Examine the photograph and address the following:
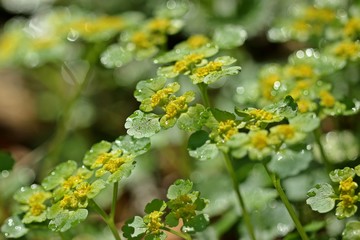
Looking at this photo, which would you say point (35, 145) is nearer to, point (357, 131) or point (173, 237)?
point (173, 237)

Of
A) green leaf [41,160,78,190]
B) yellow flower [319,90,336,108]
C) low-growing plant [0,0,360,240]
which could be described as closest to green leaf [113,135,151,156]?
low-growing plant [0,0,360,240]

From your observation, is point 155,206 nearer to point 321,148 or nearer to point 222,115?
point 222,115

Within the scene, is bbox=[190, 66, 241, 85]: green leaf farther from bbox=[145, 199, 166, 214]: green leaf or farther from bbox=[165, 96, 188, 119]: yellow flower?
bbox=[145, 199, 166, 214]: green leaf

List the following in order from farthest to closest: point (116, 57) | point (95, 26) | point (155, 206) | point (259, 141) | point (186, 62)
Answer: point (95, 26) < point (116, 57) < point (186, 62) < point (155, 206) < point (259, 141)

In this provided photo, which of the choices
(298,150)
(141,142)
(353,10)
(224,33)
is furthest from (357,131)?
(141,142)

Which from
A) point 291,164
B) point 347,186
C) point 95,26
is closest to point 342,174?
point 347,186

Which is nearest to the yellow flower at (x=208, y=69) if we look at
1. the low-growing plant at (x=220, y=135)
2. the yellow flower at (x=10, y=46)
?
the low-growing plant at (x=220, y=135)

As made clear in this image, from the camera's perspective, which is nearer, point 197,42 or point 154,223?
point 154,223
